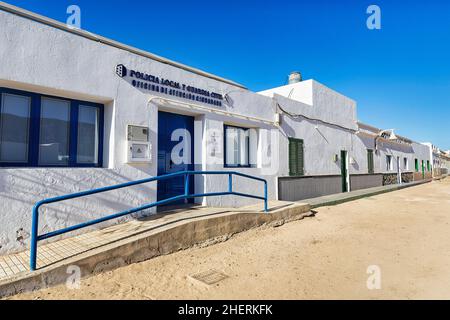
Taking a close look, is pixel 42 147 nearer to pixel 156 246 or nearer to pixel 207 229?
pixel 156 246

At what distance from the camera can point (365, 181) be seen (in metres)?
14.0

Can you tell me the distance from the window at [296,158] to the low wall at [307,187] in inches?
9.9

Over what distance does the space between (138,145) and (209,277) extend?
9.48 ft

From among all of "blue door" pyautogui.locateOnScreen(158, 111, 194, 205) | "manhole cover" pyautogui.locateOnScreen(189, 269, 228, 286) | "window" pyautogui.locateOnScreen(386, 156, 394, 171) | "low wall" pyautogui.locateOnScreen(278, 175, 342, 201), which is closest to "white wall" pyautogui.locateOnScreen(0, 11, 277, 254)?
"blue door" pyautogui.locateOnScreen(158, 111, 194, 205)

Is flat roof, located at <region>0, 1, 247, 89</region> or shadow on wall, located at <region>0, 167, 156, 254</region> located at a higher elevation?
flat roof, located at <region>0, 1, 247, 89</region>

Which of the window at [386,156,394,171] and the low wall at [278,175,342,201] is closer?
the low wall at [278,175,342,201]

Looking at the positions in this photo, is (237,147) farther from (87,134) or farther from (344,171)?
(344,171)

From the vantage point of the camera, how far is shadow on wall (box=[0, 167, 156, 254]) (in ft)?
12.1

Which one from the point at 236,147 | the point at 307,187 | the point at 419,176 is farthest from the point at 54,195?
the point at 419,176

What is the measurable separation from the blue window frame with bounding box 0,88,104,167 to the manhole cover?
2.90 meters

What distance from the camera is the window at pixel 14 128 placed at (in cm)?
393

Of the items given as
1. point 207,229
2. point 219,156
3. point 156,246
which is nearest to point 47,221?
point 156,246

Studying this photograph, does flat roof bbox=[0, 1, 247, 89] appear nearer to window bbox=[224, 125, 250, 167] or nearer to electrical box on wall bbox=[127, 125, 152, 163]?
window bbox=[224, 125, 250, 167]

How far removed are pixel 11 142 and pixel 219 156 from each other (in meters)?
4.18
